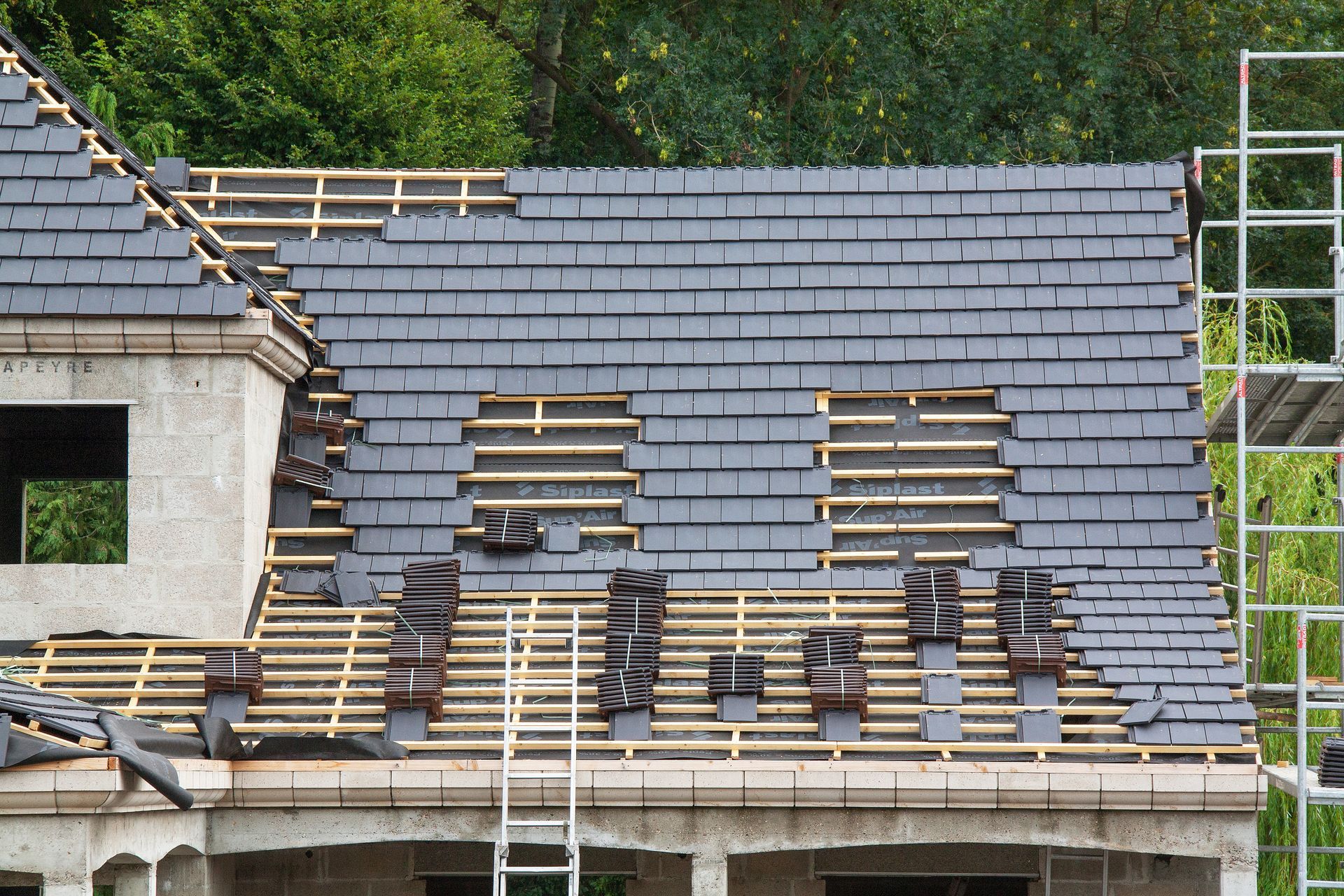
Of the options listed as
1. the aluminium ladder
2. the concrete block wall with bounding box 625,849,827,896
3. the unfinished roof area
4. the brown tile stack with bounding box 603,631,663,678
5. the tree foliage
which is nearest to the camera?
the aluminium ladder

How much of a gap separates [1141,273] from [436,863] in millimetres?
7456

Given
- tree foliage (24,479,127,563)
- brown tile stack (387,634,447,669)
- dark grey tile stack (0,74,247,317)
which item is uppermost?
dark grey tile stack (0,74,247,317)

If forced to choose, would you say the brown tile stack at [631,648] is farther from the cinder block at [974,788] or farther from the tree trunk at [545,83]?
the tree trunk at [545,83]

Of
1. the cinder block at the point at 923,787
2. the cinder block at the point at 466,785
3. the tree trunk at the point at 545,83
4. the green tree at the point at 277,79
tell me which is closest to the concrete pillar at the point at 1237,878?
the cinder block at the point at 923,787

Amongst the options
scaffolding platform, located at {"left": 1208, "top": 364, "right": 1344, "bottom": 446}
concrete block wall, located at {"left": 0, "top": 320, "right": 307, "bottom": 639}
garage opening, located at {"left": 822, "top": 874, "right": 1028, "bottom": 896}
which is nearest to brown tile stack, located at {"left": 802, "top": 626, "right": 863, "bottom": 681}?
garage opening, located at {"left": 822, "top": 874, "right": 1028, "bottom": 896}

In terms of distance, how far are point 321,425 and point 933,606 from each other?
5011 millimetres

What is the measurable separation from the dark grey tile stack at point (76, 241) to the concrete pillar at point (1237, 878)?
7.81m

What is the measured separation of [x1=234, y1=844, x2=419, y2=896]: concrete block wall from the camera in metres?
11.5

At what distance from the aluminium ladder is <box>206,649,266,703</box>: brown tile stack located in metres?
1.73

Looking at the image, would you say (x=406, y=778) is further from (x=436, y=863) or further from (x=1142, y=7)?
(x=1142, y=7)

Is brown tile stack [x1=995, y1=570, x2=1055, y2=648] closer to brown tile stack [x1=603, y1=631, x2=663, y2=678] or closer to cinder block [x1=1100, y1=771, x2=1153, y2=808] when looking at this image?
cinder block [x1=1100, y1=771, x2=1153, y2=808]

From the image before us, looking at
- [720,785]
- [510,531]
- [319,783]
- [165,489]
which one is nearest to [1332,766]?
[720,785]

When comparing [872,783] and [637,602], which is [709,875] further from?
[637,602]

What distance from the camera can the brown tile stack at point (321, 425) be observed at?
39.8ft
